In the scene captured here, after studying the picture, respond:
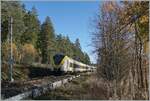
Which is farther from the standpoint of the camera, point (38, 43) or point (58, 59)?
point (38, 43)

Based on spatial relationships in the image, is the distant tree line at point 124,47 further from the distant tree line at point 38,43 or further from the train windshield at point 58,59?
the distant tree line at point 38,43

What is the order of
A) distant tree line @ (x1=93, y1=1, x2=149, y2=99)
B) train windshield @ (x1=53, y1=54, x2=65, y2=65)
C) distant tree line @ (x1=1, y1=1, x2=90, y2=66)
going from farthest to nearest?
distant tree line @ (x1=1, y1=1, x2=90, y2=66) < train windshield @ (x1=53, y1=54, x2=65, y2=65) < distant tree line @ (x1=93, y1=1, x2=149, y2=99)

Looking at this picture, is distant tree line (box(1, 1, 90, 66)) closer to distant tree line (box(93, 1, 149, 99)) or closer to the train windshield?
the train windshield

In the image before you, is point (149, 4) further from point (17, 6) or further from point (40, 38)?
point (40, 38)

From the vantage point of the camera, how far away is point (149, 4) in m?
13.9

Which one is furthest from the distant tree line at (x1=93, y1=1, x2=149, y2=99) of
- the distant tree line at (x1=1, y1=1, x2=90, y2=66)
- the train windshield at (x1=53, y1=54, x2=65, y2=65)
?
the distant tree line at (x1=1, y1=1, x2=90, y2=66)

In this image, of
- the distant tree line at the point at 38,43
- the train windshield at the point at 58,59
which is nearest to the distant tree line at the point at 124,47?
the train windshield at the point at 58,59

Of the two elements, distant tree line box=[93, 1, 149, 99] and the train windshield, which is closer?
distant tree line box=[93, 1, 149, 99]

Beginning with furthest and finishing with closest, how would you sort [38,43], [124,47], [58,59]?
[38,43], [58,59], [124,47]

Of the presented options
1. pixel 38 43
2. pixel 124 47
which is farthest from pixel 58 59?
pixel 38 43

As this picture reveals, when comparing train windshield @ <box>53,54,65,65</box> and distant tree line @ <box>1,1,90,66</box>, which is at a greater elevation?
distant tree line @ <box>1,1,90,66</box>

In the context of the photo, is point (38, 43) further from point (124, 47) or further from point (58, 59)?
point (124, 47)

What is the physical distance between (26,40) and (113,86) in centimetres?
5997

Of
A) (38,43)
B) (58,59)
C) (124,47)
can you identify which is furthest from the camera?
(38,43)
